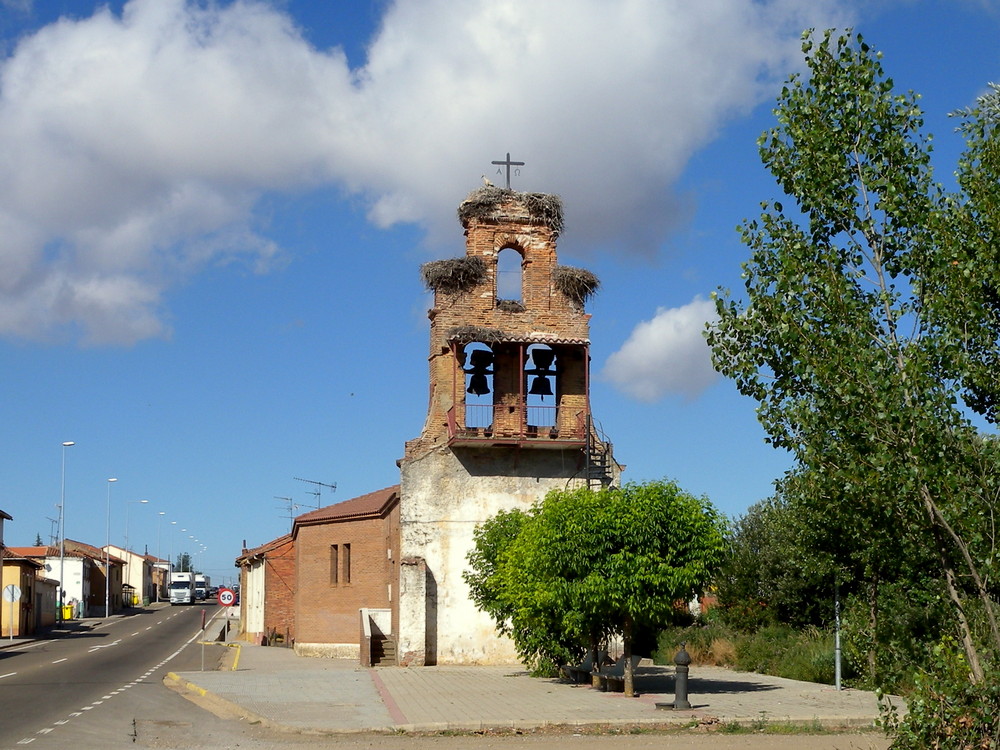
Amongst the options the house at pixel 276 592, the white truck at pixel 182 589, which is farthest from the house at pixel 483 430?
the white truck at pixel 182 589

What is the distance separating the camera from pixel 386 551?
116 ft

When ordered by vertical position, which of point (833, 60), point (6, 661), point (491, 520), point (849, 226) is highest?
point (833, 60)

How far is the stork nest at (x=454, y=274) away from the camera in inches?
1220

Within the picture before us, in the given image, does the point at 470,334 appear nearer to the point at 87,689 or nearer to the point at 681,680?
the point at 87,689

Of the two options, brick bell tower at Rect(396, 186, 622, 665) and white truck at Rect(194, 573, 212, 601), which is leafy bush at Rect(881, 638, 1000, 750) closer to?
brick bell tower at Rect(396, 186, 622, 665)

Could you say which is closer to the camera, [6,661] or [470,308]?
[470,308]

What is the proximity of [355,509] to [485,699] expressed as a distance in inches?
742

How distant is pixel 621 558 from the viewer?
20562 millimetres

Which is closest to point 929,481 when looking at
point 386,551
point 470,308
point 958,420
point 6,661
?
point 958,420

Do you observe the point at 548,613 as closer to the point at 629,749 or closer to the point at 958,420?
the point at 629,749

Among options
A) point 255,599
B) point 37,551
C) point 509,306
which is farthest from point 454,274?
point 37,551

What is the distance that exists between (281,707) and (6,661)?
20854 mm

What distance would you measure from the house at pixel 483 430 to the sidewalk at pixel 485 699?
5.85 feet

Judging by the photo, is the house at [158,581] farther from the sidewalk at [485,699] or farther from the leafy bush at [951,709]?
the leafy bush at [951,709]
